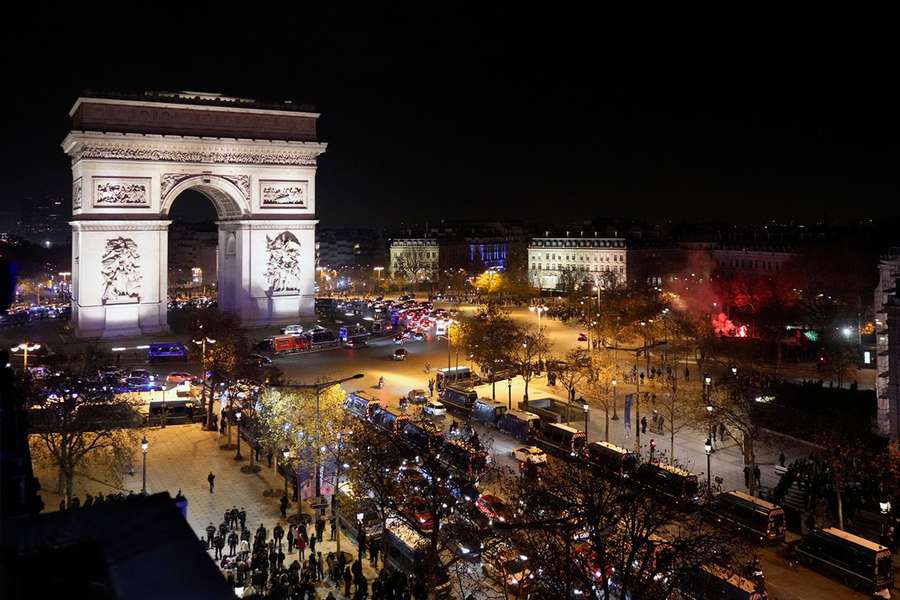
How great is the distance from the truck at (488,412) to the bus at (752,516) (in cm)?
924

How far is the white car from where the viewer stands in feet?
62.5

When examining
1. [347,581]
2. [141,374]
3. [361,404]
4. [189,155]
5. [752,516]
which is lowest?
[347,581]

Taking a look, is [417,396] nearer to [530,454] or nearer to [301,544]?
[530,454]

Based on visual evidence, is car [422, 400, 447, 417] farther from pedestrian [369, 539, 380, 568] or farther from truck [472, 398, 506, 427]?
pedestrian [369, 539, 380, 568]

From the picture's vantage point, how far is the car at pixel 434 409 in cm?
2489

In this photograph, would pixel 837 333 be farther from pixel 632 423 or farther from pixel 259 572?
pixel 259 572

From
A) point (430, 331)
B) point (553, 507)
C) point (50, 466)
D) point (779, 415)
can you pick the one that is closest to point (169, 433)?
point (50, 466)

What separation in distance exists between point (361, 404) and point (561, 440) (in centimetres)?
695

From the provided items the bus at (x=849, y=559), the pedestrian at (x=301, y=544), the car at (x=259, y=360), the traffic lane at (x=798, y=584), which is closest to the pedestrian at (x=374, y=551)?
the pedestrian at (x=301, y=544)

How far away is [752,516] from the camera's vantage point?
597 inches

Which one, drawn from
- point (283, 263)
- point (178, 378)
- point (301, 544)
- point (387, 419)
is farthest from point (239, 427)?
point (283, 263)

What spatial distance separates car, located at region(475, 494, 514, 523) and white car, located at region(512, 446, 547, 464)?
3.54m

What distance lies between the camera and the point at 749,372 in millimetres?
29094

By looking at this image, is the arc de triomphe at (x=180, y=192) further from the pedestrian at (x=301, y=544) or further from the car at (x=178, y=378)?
the pedestrian at (x=301, y=544)
